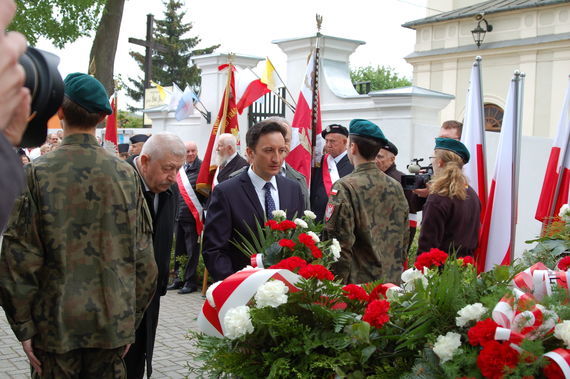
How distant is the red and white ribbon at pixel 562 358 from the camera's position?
188 cm

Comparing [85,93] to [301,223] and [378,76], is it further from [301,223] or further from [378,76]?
[378,76]

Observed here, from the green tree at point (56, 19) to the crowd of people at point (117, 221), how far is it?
14258 mm

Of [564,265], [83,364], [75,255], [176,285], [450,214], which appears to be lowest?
[176,285]

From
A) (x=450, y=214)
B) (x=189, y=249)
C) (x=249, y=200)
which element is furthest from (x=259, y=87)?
(x=249, y=200)

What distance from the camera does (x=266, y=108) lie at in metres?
14.0

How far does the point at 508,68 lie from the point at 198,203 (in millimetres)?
16026

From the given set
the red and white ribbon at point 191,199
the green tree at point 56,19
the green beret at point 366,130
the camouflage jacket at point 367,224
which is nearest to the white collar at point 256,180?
the camouflage jacket at point 367,224

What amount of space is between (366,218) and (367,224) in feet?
0.13

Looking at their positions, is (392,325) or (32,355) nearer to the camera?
(392,325)

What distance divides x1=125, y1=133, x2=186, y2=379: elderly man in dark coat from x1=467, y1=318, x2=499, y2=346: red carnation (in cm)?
229

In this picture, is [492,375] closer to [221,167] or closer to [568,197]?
[568,197]

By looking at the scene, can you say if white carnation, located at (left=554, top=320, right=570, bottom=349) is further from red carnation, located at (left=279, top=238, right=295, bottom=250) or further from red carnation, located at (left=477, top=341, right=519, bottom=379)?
red carnation, located at (left=279, top=238, right=295, bottom=250)

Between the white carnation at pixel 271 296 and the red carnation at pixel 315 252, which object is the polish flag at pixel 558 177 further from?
the white carnation at pixel 271 296

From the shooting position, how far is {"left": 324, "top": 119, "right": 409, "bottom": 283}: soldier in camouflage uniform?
4.19 meters
